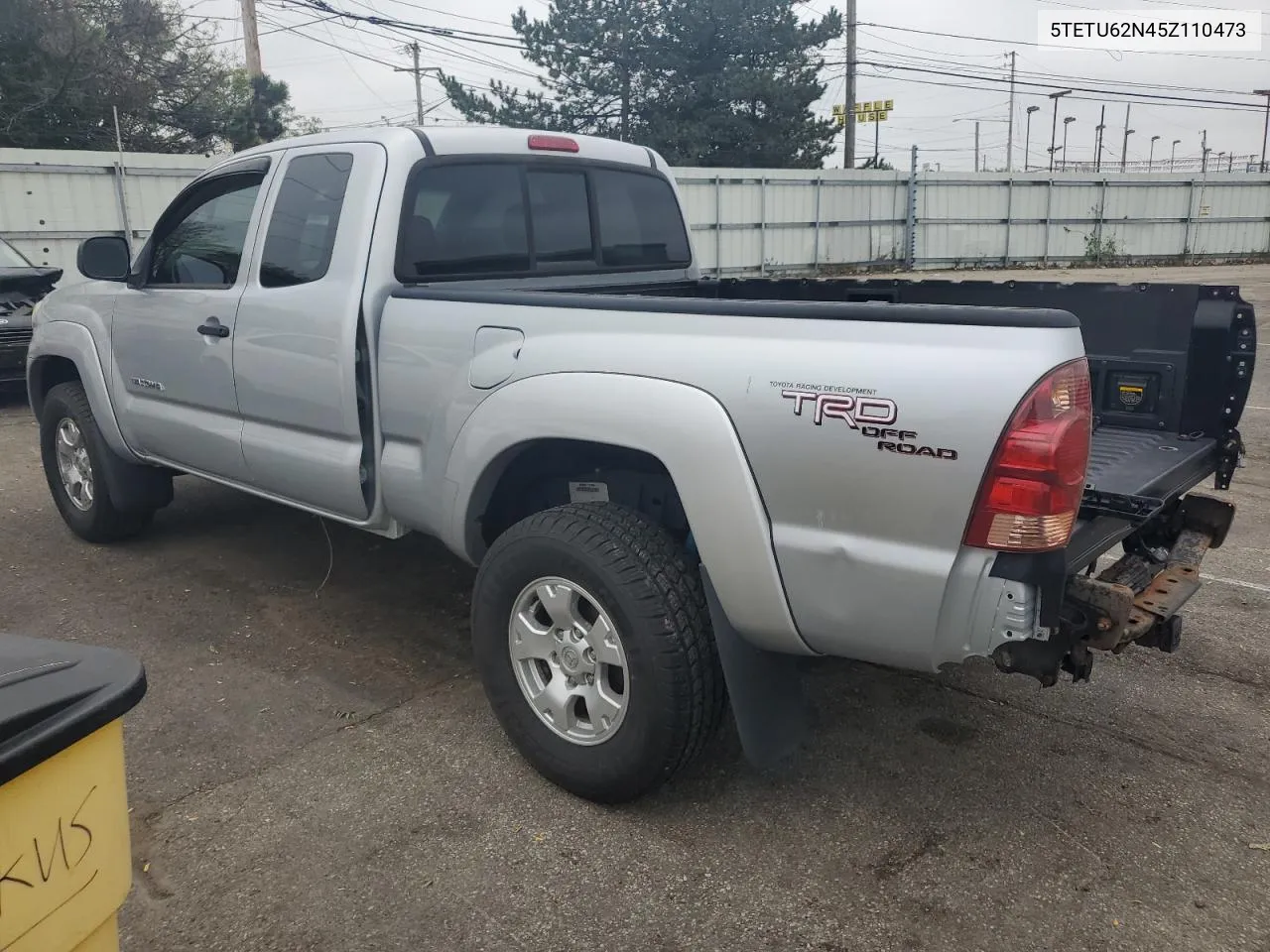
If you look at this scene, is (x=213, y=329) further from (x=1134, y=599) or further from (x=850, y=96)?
(x=850, y=96)

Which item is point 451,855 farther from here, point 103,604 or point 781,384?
point 103,604

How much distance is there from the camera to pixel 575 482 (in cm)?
337

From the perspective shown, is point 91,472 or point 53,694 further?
point 91,472

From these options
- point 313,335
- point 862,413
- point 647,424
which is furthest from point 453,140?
point 862,413

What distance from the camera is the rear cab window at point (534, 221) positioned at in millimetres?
3805

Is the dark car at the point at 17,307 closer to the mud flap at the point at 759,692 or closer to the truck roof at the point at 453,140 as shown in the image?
the truck roof at the point at 453,140

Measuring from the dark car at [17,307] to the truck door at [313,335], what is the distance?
6.79 meters

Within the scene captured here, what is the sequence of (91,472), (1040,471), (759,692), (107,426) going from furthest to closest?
1. (91,472)
2. (107,426)
3. (759,692)
4. (1040,471)

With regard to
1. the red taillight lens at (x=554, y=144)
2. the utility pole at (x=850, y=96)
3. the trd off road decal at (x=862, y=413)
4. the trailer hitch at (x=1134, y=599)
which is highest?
the utility pole at (x=850, y=96)

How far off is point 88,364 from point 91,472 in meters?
0.56

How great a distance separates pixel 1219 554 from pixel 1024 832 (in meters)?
3.06

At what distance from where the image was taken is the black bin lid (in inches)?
51.3

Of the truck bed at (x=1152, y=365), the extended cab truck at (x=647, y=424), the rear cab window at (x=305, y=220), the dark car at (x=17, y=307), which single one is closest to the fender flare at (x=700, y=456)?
the extended cab truck at (x=647, y=424)

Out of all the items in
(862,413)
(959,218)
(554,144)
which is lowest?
(959,218)
